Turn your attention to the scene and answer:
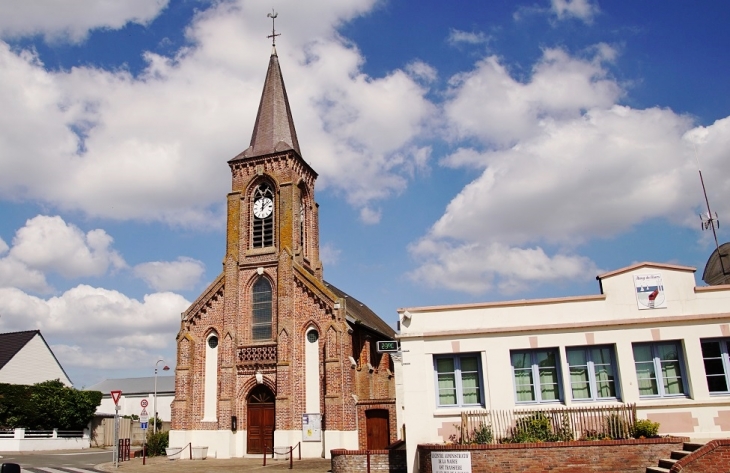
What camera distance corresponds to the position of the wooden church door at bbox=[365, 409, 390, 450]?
28141 millimetres

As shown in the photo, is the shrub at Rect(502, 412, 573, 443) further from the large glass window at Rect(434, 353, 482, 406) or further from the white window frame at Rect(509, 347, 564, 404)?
the large glass window at Rect(434, 353, 482, 406)

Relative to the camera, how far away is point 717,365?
647 inches

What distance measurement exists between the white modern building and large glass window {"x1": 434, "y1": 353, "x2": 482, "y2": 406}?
29mm

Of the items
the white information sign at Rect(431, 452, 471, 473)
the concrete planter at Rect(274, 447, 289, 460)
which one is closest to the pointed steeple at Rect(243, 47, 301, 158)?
the concrete planter at Rect(274, 447, 289, 460)

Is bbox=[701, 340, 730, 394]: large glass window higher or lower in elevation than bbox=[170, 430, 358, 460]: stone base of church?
higher

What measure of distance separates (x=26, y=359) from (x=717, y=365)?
47326 millimetres

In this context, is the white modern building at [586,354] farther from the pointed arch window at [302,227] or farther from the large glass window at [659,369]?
the pointed arch window at [302,227]

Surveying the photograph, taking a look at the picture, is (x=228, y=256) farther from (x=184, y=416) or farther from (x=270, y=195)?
(x=184, y=416)

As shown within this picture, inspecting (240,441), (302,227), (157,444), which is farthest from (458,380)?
(157,444)

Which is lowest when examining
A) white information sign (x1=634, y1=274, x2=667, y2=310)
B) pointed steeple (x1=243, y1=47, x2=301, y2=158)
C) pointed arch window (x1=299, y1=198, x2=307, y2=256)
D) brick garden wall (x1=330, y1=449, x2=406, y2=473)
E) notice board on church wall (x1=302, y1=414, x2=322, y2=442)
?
brick garden wall (x1=330, y1=449, x2=406, y2=473)

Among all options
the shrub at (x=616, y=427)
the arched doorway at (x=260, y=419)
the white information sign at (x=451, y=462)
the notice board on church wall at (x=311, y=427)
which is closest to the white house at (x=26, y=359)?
the arched doorway at (x=260, y=419)

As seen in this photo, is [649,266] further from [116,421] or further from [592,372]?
[116,421]

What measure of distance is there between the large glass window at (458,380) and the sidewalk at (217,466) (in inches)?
247

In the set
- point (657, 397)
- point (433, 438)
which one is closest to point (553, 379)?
point (657, 397)
